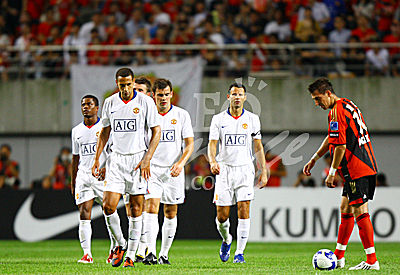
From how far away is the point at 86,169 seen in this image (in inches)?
383

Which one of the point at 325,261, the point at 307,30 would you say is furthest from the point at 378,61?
the point at 325,261

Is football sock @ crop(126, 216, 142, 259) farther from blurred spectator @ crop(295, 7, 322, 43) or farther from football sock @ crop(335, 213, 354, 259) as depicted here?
blurred spectator @ crop(295, 7, 322, 43)

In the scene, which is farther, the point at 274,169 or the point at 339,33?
the point at 339,33

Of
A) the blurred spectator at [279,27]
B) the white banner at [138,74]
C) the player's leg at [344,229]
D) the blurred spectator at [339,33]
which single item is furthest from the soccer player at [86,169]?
the blurred spectator at [339,33]

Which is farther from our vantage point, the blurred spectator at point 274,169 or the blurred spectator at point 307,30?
the blurred spectator at point 307,30

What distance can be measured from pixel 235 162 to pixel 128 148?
2029 mm

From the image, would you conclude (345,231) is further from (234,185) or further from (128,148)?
(128,148)

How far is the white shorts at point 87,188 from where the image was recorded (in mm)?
9633

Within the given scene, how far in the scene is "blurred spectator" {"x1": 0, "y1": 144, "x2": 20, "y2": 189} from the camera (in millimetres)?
16250

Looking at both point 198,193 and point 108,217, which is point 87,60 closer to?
point 198,193

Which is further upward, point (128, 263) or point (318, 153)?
point (318, 153)

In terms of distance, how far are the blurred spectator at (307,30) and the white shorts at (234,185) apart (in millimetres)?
8975

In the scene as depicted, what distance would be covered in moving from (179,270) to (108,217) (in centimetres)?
114

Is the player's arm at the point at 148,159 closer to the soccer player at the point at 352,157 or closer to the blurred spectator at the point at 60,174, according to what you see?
the soccer player at the point at 352,157
